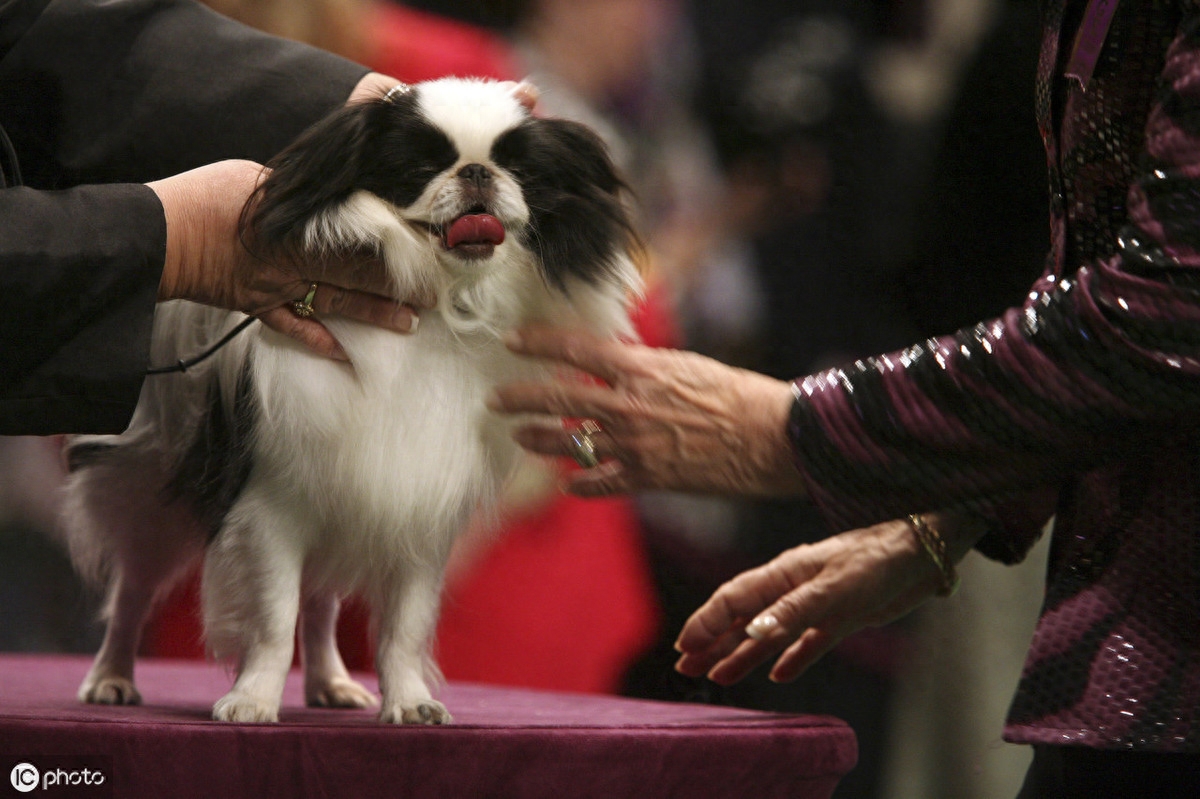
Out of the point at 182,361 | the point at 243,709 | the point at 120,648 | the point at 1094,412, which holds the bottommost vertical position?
the point at 120,648

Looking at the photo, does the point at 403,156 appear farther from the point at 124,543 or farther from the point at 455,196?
the point at 124,543

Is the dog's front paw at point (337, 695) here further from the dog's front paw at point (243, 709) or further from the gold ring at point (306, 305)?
the gold ring at point (306, 305)

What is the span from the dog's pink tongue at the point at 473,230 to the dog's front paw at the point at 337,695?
0.64 meters

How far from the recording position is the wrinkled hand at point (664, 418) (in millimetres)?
820

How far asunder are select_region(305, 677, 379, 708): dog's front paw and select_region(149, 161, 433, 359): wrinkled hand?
0.52 m

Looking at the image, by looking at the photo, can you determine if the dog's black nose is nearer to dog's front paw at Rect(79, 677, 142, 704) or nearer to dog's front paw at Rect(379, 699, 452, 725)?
dog's front paw at Rect(379, 699, 452, 725)

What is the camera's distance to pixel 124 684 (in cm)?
136

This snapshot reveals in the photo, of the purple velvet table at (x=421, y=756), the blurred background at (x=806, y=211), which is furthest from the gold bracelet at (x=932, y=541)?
the blurred background at (x=806, y=211)

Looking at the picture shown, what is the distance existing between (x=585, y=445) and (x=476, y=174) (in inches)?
12.2

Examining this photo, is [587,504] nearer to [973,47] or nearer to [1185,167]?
[973,47]

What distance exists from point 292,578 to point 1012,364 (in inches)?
28.9

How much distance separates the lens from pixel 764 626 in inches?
51.1

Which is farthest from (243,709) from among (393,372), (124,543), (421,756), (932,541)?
(932,541)

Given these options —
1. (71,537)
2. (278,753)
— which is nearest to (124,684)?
(71,537)
